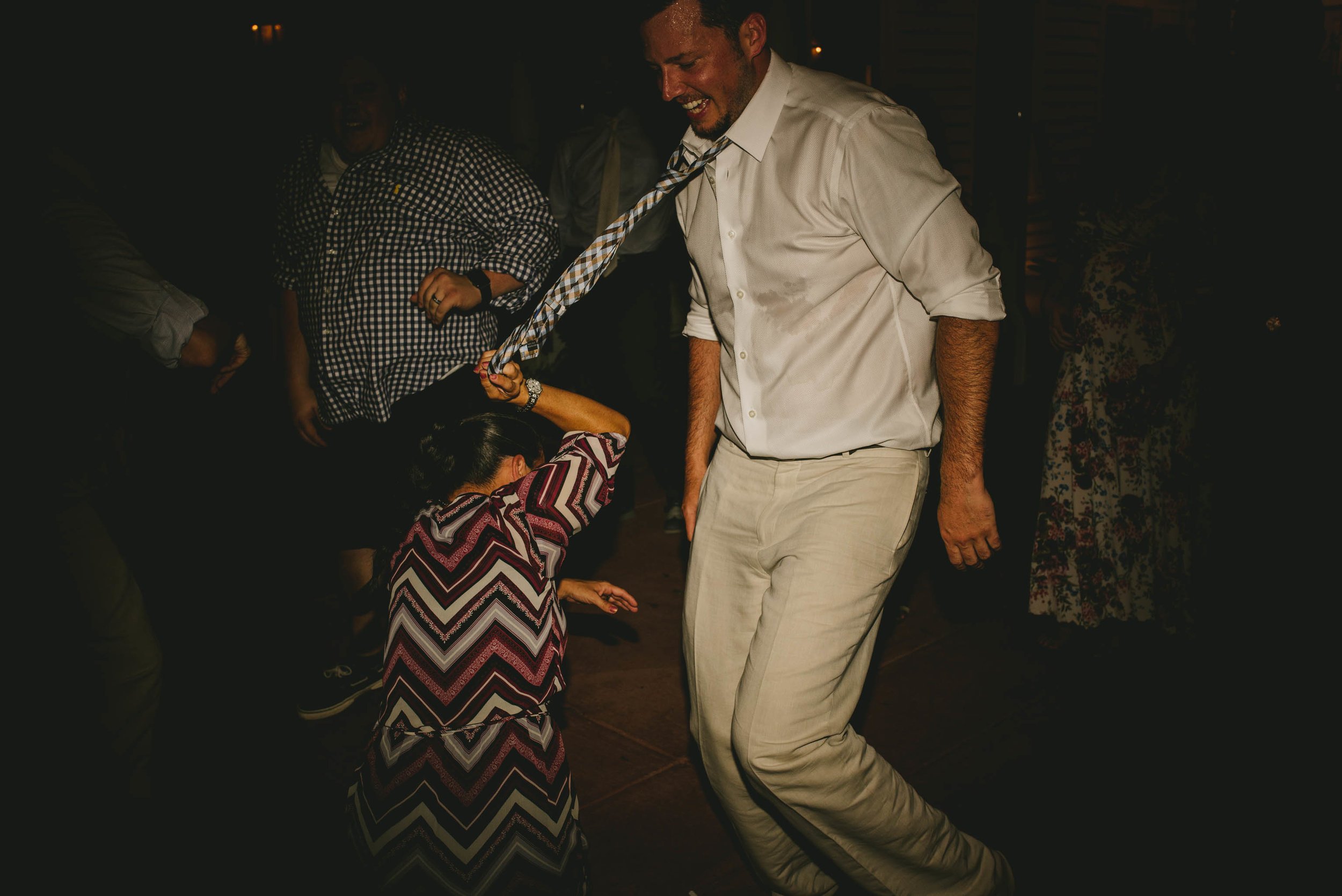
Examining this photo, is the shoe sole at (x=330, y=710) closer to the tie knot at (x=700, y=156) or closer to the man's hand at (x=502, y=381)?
the man's hand at (x=502, y=381)

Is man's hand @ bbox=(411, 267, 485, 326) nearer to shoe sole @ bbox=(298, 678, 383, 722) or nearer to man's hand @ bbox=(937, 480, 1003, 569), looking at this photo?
shoe sole @ bbox=(298, 678, 383, 722)

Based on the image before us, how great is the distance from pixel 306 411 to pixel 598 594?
1730 millimetres

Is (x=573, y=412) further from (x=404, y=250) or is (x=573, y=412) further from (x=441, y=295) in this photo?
(x=404, y=250)

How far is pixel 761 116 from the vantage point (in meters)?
2.32

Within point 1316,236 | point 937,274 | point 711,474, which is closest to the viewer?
point 937,274

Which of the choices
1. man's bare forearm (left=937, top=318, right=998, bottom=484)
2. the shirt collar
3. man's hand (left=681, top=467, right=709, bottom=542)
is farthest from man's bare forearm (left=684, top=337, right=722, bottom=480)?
man's bare forearm (left=937, top=318, right=998, bottom=484)

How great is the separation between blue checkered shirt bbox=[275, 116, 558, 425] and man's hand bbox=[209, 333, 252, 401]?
0.24m

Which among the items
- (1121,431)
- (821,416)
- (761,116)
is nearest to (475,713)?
(821,416)

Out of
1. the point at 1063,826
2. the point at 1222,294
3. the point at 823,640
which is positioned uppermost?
the point at 1222,294

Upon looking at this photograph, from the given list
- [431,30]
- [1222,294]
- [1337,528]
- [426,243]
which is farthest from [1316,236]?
[431,30]

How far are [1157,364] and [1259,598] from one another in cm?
101

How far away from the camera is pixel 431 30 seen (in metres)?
6.87

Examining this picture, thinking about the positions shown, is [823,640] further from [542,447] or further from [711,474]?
[542,447]

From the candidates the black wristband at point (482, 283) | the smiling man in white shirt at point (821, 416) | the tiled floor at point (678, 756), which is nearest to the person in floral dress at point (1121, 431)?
the tiled floor at point (678, 756)
